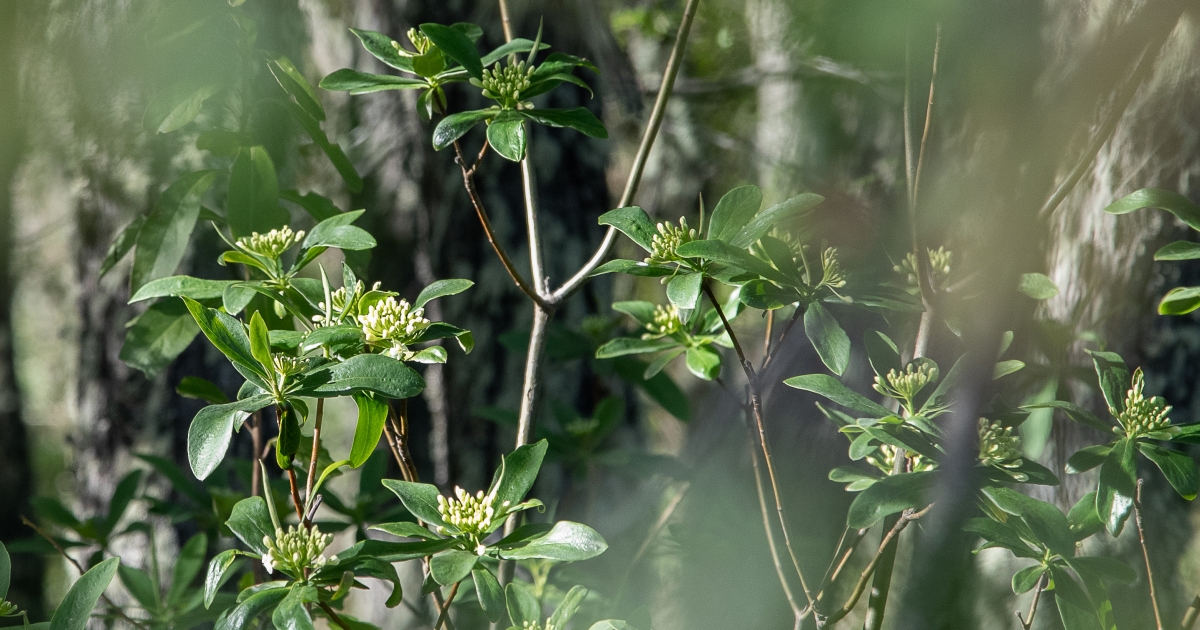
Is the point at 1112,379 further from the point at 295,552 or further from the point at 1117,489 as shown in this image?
the point at 295,552

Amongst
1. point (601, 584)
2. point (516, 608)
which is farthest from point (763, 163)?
point (516, 608)

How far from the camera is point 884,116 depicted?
172cm

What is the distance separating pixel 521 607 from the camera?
621mm

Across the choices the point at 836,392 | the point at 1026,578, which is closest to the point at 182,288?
the point at 836,392

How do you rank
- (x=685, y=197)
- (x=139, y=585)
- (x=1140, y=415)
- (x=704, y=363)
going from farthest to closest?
(x=685, y=197)
(x=139, y=585)
(x=704, y=363)
(x=1140, y=415)

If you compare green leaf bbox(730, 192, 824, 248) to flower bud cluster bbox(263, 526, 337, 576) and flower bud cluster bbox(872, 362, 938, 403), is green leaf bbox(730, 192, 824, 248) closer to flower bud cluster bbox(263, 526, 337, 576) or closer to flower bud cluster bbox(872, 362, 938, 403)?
flower bud cluster bbox(872, 362, 938, 403)

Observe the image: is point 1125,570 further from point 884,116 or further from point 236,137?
point 884,116

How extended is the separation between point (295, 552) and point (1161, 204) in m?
0.69

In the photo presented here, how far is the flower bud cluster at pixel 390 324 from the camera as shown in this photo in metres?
0.55

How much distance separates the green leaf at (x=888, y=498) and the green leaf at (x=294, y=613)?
0.37 meters

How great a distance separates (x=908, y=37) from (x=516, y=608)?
21.7 inches

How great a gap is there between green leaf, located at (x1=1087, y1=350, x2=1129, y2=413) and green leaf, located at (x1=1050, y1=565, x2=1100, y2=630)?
14 cm

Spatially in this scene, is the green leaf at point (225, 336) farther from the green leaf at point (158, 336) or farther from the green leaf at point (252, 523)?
the green leaf at point (158, 336)

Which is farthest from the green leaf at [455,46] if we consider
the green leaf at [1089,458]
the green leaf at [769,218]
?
the green leaf at [1089,458]
